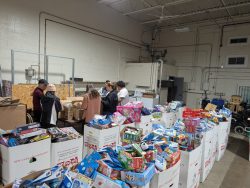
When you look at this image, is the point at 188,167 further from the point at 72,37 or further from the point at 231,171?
the point at 72,37

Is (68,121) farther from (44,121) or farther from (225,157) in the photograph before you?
(225,157)

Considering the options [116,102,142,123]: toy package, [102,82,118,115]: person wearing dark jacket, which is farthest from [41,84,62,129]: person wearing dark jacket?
[116,102,142,123]: toy package

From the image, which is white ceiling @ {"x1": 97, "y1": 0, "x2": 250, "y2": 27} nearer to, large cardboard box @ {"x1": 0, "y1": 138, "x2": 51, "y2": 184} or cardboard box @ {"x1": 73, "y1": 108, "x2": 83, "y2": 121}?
cardboard box @ {"x1": 73, "y1": 108, "x2": 83, "y2": 121}

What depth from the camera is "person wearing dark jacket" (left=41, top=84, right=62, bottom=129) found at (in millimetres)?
2992

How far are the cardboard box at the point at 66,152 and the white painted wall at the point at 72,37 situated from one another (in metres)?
3.43

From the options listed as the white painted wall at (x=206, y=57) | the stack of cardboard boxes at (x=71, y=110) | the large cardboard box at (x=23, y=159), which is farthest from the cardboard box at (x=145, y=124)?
the white painted wall at (x=206, y=57)

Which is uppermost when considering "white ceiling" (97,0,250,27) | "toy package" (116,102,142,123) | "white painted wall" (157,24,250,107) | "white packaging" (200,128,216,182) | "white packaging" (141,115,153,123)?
"white ceiling" (97,0,250,27)

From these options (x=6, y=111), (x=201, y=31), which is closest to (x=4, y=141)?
(x=6, y=111)

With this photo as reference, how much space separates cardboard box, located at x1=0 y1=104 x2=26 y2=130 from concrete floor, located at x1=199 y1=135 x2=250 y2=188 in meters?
3.00

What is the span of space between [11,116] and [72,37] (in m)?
3.34

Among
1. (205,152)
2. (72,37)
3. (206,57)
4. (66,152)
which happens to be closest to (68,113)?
(72,37)

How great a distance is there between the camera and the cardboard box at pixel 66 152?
1812 millimetres

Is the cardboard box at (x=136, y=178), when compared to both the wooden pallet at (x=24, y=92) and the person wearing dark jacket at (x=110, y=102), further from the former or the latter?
the wooden pallet at (x=24, y=92)

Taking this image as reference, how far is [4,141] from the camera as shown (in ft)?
4.98
